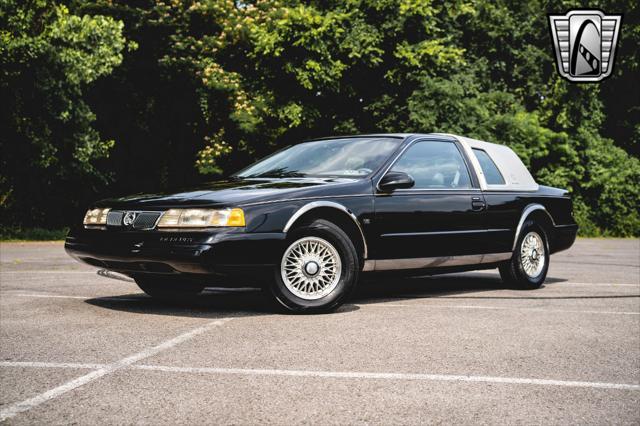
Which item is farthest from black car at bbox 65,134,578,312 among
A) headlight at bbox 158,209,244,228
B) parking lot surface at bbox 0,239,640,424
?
parking lot surface at bbox 0,239,640,424

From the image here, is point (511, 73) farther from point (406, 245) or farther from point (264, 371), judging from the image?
point (264, 371)

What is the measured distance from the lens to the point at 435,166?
7.85 meters

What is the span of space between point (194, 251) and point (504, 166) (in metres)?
4.19

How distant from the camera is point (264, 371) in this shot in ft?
14.5

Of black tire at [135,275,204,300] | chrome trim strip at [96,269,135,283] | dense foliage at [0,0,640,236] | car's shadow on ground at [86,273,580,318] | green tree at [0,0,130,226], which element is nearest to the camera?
car's shadow on ground at [86,273,580,318]

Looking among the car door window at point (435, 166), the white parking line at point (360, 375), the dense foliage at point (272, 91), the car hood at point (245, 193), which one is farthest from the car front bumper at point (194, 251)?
the dense foliage at point (272, 91)

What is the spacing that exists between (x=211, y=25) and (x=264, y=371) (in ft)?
79.7

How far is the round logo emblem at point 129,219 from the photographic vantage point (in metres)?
6.44

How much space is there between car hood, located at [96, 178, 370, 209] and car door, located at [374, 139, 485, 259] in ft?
1.33

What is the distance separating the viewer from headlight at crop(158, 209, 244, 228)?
6.12 metres

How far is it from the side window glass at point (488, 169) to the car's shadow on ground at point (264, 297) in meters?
1.20

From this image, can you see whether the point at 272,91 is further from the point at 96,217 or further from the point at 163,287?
the point at 96,217

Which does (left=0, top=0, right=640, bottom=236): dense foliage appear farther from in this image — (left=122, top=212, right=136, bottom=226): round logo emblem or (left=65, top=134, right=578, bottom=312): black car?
(left=122, top=212, right=136, bottom=226): round logo emblem

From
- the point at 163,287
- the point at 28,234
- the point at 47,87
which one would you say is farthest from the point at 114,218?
the point at 28,234
